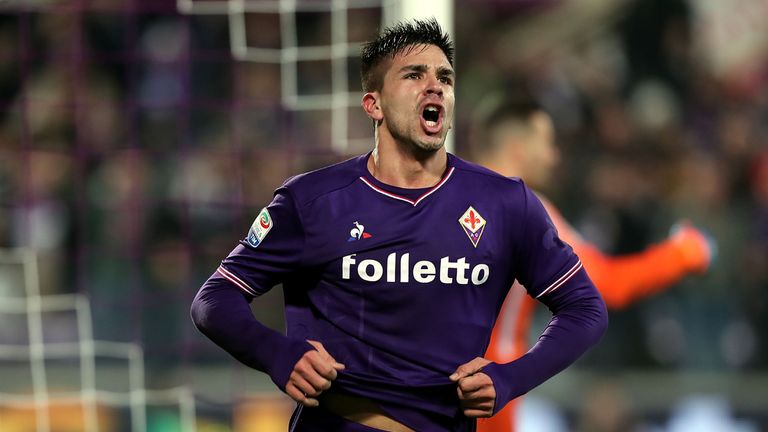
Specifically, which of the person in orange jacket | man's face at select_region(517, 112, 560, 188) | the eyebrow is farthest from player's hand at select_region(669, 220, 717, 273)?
the eyebrow

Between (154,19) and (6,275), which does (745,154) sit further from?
(6,275)

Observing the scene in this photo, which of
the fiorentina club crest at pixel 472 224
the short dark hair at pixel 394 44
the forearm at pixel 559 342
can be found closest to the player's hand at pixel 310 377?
the forearm at pixel 559 342

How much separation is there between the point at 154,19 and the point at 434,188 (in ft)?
17.8

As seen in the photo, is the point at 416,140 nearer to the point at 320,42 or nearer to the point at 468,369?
the point at 468,369

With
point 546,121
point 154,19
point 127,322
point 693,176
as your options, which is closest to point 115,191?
point 127,322

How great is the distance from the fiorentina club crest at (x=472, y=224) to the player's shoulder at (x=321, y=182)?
0.28 metres

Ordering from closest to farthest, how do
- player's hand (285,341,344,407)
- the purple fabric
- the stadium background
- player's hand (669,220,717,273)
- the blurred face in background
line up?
player's hand (285,341,344,407) → the purple fabric → player's hand (669,220,717,273) → the blurred face in background → the stadium background

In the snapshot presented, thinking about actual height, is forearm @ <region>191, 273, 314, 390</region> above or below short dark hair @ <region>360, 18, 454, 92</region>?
below

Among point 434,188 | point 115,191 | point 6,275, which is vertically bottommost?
point 6,275

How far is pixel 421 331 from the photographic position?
2.80m

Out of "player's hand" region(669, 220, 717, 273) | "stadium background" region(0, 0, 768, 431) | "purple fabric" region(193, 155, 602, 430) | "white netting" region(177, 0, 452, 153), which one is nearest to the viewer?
"purple fabric" region(193, 155, 602, 430)

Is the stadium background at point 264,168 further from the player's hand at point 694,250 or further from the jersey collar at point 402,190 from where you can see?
the jersey collar at point 402,190

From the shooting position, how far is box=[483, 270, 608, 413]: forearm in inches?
106

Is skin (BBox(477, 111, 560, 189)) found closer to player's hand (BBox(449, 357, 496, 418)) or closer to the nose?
the nose
